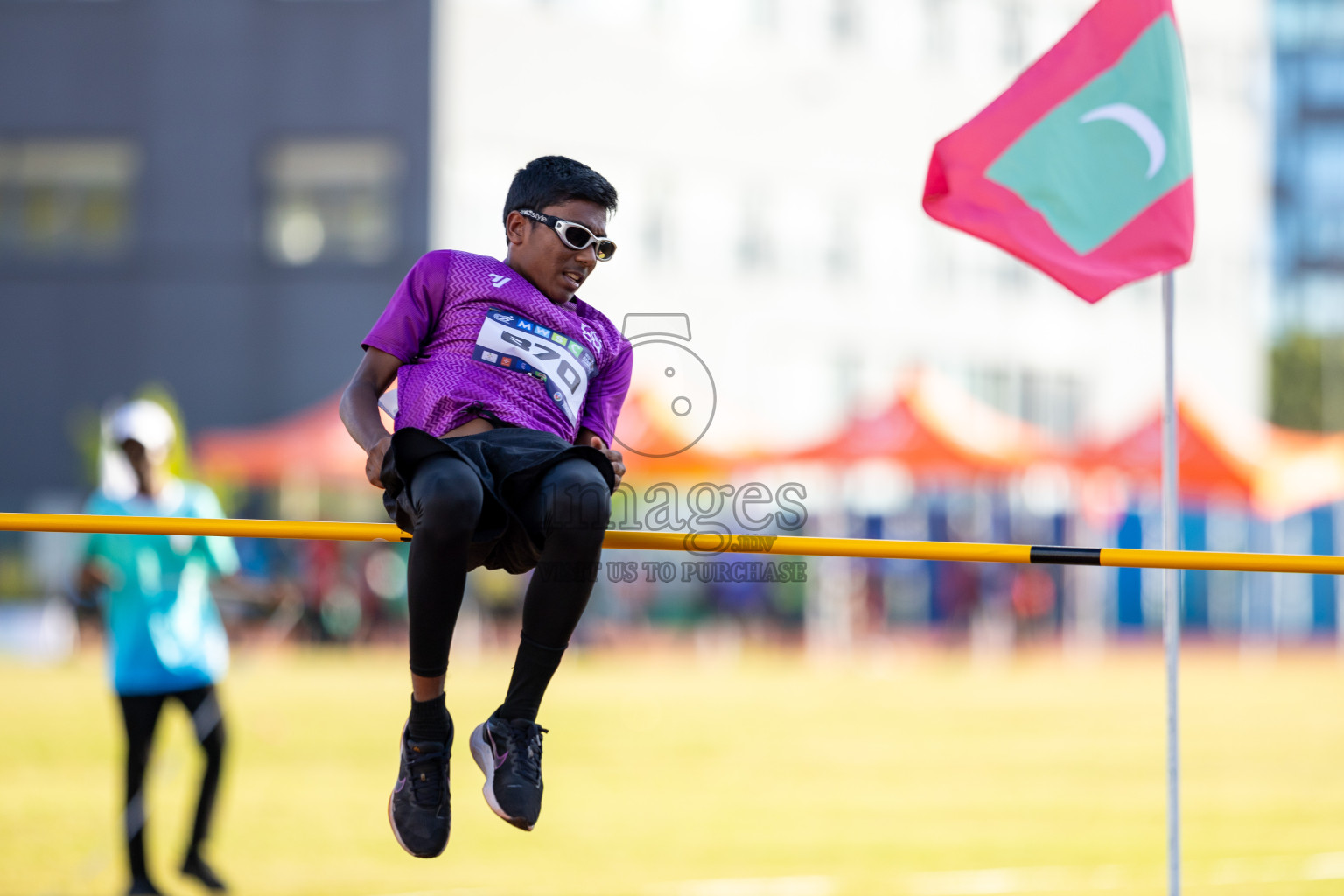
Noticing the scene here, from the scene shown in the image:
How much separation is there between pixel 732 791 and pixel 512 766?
6720 millimetres

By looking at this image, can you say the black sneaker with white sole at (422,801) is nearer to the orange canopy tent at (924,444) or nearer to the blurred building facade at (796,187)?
the orange canopy tent at (924,444)

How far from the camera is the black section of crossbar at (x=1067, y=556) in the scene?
16.0 feet

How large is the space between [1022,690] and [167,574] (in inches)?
528

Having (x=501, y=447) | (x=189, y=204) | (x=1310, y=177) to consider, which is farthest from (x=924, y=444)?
(x=1310, y=177)

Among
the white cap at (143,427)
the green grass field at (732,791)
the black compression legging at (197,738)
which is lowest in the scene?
the green grass field at (732,791)

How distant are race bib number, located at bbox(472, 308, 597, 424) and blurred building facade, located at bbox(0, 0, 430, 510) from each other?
26153 millimetres

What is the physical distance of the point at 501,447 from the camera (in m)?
4.55

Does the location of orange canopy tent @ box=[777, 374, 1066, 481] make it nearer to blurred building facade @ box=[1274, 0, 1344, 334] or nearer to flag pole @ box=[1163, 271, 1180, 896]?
flag pole @ box=[1163, 271, 1180, 896]

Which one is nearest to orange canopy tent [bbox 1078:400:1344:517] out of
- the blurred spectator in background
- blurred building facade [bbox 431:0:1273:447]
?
blurred building facade [bbox 431:0:1273:447]

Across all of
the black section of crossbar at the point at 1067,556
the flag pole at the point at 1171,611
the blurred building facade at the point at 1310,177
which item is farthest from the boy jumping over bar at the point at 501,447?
the blurred building facade at the point at 1310,177

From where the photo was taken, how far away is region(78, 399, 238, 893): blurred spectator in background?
24.0ft

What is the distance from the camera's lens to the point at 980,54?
36094mm

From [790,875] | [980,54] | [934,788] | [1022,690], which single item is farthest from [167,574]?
[980,54]

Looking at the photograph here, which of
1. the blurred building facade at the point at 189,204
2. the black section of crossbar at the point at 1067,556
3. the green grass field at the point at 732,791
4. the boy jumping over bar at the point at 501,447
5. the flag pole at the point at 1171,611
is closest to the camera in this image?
the boy jumping over bar at the point at 501,447
